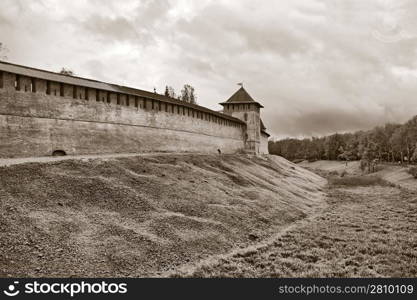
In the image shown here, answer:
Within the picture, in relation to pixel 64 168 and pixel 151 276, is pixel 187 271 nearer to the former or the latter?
pixel 151 276

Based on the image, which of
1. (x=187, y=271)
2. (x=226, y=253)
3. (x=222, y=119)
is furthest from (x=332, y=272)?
(x=222, y=119)

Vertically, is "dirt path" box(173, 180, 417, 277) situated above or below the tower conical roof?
below

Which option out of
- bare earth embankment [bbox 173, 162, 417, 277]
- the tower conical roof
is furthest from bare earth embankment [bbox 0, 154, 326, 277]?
the tower conical roof

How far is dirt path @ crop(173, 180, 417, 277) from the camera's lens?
30.2 feet

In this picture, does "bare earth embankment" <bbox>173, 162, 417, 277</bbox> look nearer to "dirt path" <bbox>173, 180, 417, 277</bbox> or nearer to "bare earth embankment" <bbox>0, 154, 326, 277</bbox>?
"dirt path" <bbox>173, 180, 417, 277</bbox>

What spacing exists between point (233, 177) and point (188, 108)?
35.6 feet

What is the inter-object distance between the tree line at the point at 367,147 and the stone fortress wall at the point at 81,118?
123 ft

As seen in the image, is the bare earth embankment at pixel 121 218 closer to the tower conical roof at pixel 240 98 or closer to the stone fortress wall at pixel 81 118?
the stone fortress wall at pixel 81 118

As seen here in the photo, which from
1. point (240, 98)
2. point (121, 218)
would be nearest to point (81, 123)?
point (121, 218)

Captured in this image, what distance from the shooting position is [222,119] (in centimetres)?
3812

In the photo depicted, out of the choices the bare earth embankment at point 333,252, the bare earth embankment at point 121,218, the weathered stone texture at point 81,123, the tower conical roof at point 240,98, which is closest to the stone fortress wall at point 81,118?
the weathered stone texture at point 81,123

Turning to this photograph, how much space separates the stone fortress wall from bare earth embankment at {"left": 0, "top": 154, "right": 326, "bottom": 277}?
3.81 m

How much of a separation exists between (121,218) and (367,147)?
55406 millimetres

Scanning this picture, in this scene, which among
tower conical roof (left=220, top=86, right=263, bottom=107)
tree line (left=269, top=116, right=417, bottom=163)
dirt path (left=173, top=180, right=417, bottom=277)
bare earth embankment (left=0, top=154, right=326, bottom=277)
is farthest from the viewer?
tree line (left=269, top=116, right=417, bottom=163)
